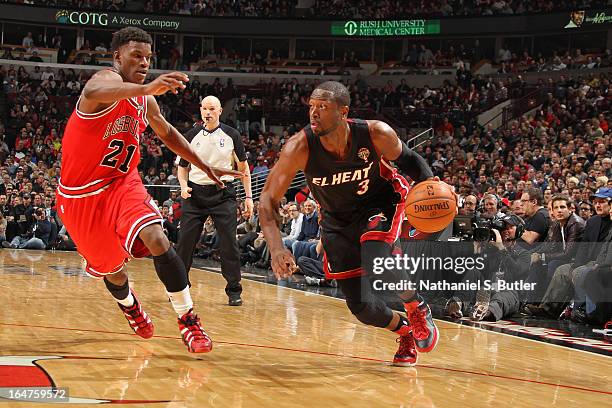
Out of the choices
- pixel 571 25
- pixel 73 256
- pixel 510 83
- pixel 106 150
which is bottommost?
pixel 73 256

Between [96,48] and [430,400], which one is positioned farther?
[96,48]

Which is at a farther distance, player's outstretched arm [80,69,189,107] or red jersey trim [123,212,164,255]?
red jersey trim [123,212,164,255]

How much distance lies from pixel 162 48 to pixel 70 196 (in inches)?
1133

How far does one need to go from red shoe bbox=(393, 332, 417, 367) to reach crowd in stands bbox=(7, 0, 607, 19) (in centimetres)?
2530

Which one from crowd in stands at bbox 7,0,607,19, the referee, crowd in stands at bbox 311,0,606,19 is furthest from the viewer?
crowd in stands at bbox 7,0,607,19

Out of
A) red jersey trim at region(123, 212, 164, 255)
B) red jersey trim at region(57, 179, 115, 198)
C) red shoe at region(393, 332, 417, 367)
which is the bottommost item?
red shoe at region(393, 332, 417, 367)

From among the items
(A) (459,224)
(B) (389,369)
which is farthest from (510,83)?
(B) (389,369)

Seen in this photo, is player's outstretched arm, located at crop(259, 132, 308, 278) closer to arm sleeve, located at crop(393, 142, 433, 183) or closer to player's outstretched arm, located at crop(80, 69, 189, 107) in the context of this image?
arm sleeve, located at crop(393, 142, 433, 183)

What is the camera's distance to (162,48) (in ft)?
108

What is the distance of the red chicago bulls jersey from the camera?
501cm

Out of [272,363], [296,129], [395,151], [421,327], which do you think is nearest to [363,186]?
[395,151]

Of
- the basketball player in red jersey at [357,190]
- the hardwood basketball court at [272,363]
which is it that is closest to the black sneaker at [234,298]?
the hardwood basketball court at [272,363]

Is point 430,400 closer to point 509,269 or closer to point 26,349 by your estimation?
point 26,349

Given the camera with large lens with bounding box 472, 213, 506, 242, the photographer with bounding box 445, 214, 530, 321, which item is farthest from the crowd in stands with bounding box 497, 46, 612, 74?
the camera with large lens with bounding box 472, 213, 506, 242
